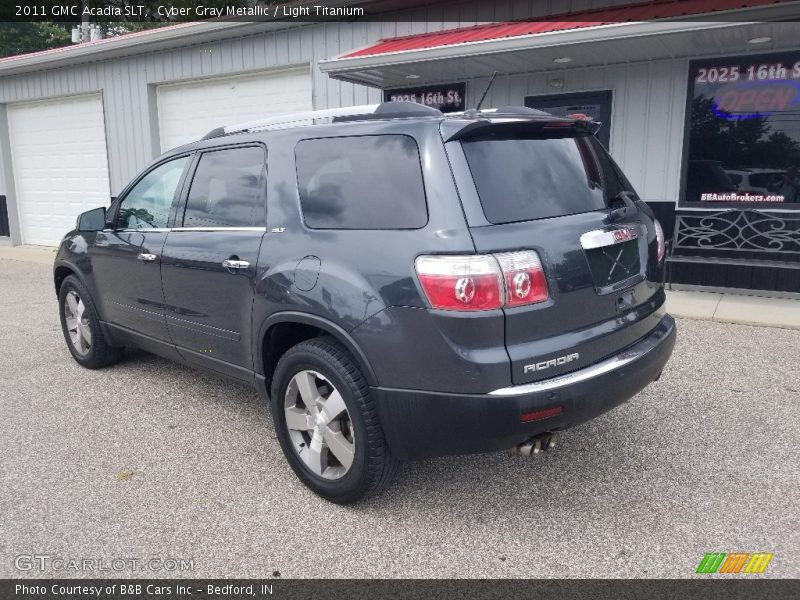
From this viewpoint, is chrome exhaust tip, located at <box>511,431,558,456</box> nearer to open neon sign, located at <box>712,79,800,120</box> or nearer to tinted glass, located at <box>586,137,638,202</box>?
tinted glass, located at <box>586,137,638,202</box>

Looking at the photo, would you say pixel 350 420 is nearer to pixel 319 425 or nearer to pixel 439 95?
pixel 319 425

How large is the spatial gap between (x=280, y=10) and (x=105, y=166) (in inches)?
219

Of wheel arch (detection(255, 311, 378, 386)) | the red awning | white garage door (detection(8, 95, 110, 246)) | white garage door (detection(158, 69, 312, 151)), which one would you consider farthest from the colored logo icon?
white garage door (detection(8, 95, 110, 246))

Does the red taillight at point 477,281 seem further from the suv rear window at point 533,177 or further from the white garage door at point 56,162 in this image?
the white garage door at point 56,162

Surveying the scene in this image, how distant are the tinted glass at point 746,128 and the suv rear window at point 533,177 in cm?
533

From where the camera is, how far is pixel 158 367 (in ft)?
17.1

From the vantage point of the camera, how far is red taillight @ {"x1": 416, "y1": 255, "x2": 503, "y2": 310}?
253 centimetres

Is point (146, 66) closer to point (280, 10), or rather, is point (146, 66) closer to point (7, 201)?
point (280, 10)

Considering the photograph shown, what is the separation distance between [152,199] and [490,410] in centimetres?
292

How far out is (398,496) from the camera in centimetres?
317

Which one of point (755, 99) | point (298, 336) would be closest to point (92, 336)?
point (298, 336)

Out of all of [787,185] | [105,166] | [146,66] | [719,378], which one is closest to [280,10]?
[146,66]

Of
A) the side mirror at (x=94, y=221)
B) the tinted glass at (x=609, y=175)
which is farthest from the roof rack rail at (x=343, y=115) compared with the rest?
the side mirror at (x=94, y=221)

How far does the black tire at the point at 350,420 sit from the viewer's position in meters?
2.81
